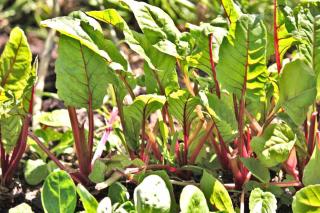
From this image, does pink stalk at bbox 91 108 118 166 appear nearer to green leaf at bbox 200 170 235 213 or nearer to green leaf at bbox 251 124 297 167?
green leaf at bbox 200 170 235 213

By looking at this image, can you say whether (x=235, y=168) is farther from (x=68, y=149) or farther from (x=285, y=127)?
(x=68, y=149)

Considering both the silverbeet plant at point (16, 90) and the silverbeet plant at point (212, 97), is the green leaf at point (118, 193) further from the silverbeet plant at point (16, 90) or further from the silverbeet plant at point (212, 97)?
the silverbeet plant at point (16, 90)

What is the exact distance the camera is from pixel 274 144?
1350mm

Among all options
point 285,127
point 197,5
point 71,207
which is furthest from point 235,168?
point 197,5

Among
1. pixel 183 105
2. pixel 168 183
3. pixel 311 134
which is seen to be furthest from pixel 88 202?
pixel 311 134

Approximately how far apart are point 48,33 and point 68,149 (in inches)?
34.9

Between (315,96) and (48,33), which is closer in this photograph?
(315,96)

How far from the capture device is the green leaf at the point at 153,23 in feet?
4.64

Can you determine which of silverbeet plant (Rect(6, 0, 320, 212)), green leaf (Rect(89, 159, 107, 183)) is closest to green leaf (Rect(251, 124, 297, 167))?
silverbeet plant (Rect(6, 0, 320, 212))

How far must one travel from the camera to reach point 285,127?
4.49 feet

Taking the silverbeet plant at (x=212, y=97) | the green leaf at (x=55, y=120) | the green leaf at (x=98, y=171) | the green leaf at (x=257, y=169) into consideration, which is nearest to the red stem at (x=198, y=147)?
the silverbeet plant at (x=212, y=97)

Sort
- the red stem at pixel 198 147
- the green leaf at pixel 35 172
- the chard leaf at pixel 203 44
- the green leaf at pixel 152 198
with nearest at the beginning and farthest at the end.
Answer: the green leaf at pixel 152 198 → the chard leaf at pixel 203 44 → the red stem at pixel 198 147 → the green leaf at pixel 35 172

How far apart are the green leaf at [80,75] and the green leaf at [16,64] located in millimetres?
106

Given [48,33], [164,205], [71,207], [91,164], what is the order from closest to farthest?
1. [164,205]
2. [71,207]
3. [91,164]
4. [48,33]
